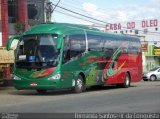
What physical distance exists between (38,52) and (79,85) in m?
3.16

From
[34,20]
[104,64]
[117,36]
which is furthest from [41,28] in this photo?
[34,20]

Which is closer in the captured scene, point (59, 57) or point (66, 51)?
point (59, 57)

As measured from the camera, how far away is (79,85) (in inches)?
920

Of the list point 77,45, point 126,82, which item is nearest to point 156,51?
point 126,82

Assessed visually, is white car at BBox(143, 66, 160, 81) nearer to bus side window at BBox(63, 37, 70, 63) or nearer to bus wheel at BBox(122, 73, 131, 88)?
bus wheel at BBox(122, 73, 131, 88)

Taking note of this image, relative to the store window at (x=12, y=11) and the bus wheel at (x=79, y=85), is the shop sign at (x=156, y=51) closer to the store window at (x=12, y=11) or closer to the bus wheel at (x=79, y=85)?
the store window at (x=12, y=11)

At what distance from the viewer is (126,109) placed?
14.8 metres

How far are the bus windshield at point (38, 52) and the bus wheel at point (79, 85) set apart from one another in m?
2.26

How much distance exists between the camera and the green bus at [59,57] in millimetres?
21484

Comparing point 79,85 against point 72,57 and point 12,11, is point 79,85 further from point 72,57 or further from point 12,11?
point 12,11

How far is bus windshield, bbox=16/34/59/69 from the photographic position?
2144cm

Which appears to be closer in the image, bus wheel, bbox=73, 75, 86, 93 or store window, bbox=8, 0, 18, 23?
bus wheel, bbox=73, 75, 86, 93

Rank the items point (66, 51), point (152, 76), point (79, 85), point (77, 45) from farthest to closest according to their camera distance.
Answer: point (152, 76)
point (79, 85)
point (77, 45)
point (66, 51)

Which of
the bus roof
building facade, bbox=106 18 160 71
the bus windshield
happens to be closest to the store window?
the bus roof
